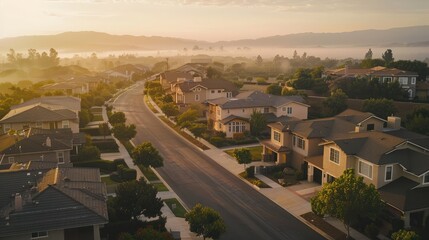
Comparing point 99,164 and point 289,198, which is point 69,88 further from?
point 289,198

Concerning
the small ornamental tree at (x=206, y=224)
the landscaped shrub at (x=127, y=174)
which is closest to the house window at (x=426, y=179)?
the small ornamental tree at (x=206, y=224)

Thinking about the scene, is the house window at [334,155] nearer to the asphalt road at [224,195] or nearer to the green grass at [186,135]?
the asphalt road at [224,195]

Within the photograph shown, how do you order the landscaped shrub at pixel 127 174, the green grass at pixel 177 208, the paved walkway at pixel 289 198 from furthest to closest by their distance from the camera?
the landscaped shrub at pixel 127 174 → the green grass at pixel 177 208 → the paved walkway at pixel 289 198

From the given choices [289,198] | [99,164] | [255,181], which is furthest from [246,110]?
[289,198]

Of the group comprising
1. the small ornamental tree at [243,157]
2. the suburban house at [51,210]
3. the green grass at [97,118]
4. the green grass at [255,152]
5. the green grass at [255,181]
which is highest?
the suburban house at [51,210]

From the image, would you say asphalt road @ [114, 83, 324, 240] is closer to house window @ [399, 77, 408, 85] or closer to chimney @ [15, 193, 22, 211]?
chimney @ [15, 193, 22, 211]

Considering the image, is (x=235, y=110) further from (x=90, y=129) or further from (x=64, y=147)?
(x=64, y=147)
